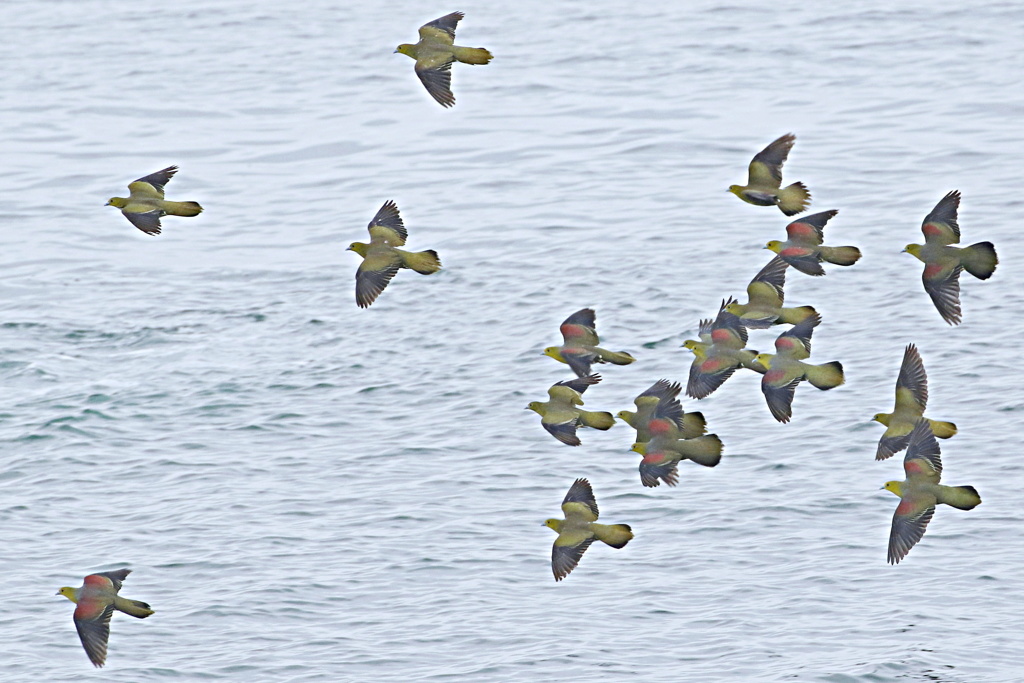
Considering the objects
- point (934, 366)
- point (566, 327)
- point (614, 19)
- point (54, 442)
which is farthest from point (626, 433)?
Result: point (614, 19)

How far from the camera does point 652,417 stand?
13258 mm

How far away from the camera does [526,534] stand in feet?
79.7

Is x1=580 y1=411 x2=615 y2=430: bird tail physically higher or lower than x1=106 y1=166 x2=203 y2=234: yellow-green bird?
lower

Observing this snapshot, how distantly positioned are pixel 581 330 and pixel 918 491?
2826 mm

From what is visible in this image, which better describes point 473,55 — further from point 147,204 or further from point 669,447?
point 669,447

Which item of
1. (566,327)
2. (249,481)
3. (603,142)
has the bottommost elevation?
(249,481)

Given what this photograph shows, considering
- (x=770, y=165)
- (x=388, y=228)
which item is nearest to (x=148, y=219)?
(x=388, y=228)

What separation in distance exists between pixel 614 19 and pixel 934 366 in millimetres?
24778

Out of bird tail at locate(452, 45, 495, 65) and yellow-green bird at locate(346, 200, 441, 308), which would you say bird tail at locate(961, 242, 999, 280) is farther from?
yellow-green bird at locate(346, 200, 441, 308)

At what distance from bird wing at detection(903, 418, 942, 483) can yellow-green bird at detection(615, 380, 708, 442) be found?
5.09 feet

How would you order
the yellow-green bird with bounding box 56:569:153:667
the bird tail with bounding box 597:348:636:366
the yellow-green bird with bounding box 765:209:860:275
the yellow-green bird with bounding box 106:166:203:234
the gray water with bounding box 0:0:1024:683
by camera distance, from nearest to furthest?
the bird tail with bounding box 597:348:636:366 → the yellow-green bird with bounding box 106:166:203:234 → the yellow-green bird with bounding box 765:209:860:275 → the yellow-green bird with bounding box 56:569:153:667 → the gray water with bounding box 0:0:1024:683

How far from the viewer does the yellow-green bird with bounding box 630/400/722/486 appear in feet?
42.7

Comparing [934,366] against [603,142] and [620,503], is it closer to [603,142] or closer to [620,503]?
[620,503]

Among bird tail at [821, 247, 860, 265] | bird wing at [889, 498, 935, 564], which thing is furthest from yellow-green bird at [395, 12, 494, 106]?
bird wing at [889, 498, 935, 564]
